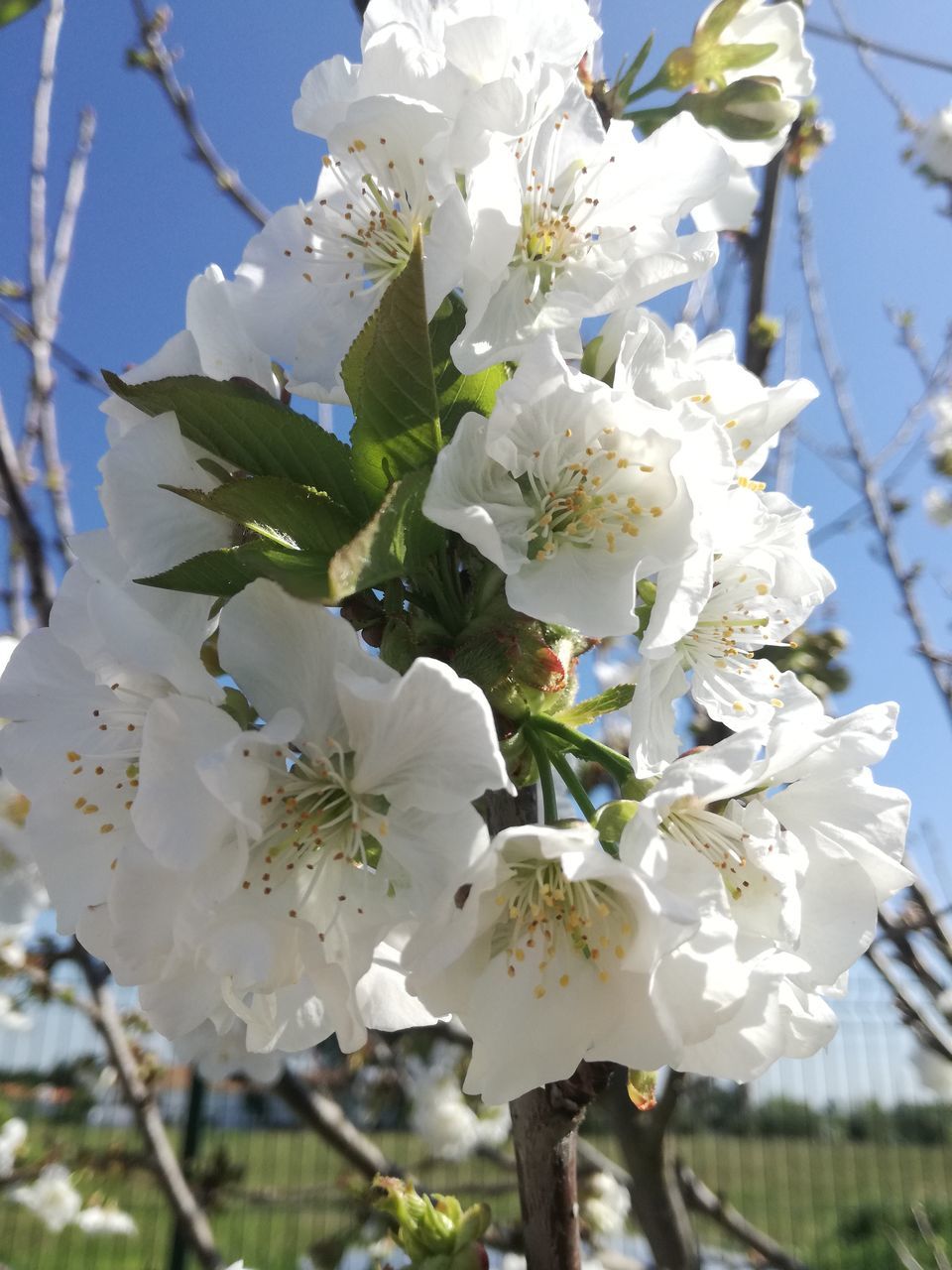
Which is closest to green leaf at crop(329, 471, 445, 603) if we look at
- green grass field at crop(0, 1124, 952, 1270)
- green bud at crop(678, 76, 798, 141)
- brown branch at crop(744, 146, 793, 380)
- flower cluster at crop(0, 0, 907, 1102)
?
flower cluster at crop(0, 0, 907, 1102)

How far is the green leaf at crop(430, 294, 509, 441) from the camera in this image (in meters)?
0.83

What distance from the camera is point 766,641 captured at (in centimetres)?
96

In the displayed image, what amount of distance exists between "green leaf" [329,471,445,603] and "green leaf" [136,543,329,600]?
0.03 m

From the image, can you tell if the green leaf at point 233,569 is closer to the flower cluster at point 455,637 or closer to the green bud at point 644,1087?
the flower cluster at point 455,637

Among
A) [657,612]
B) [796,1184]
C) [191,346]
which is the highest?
[191,346]

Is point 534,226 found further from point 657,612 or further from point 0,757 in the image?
point 0,757

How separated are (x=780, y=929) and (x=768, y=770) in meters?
0.12

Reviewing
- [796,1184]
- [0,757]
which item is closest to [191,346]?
[0,757]

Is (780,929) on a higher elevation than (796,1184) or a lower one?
higher

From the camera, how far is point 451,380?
0.84 metres

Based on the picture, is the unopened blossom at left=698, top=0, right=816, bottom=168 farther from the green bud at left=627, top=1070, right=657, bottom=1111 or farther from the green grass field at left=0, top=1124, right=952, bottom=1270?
the green grass field at left=0, top=1124, right=952, bottom=1270

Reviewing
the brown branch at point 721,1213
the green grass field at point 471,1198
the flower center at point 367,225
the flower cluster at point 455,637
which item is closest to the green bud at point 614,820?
the flower cluster at point 455,637

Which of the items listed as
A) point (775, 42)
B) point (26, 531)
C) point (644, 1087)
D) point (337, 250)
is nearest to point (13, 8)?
point (337, 250)

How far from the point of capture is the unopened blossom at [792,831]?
2.42 feet
